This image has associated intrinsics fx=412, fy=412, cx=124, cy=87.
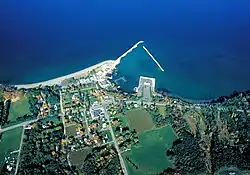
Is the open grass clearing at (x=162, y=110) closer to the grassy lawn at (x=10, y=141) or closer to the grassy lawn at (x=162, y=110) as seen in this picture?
the grassy lawn at (x=162, y=110)

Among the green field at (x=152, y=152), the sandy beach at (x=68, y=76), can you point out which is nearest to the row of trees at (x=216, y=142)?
the green field at (x=152, y=152)

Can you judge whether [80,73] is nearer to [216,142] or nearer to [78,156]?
[78,156]

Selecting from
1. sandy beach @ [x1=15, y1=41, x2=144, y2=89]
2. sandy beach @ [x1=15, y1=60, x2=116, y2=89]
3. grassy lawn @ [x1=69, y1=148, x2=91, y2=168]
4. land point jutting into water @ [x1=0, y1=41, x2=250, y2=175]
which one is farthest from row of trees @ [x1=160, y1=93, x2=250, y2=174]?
sandy beach @ [x1=15, y1=60, x2=116, y2=89]

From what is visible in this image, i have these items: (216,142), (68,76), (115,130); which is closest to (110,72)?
(68,76)

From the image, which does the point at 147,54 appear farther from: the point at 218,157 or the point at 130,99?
the point at 218,157

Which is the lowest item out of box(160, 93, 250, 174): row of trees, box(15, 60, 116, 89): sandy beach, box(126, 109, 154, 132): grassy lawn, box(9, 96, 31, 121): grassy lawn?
box(160, 93, 250, 174): row of trees

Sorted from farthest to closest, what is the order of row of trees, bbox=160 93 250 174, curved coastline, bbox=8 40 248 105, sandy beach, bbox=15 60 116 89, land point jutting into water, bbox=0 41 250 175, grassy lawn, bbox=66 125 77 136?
sandy beach, bbox=15 60 116 89 → curved coastline, bbox=8 40 248 105 → grassy lawn, bbox=66 125 77 136 → land point jutting into water, bbox=0 41 250 175 → row of trees, bbox=160 93 250 174

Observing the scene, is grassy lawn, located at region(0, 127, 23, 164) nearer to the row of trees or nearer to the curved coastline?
the curved coastline
